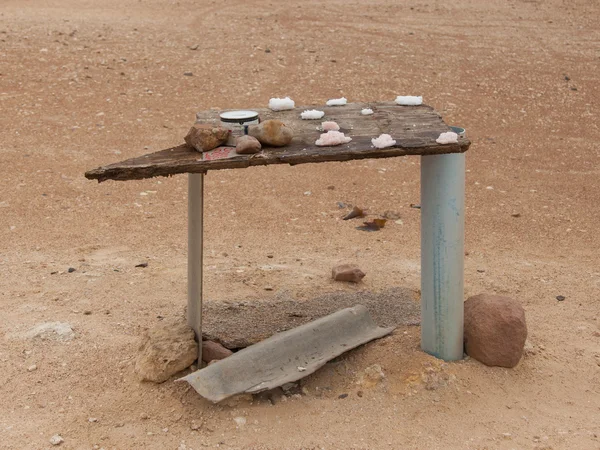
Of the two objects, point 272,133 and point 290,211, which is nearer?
point 272,133

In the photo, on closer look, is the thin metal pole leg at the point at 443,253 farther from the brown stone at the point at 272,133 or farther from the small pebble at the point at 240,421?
the small pebble at the point at 240,421

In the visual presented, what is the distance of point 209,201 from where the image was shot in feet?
19.7

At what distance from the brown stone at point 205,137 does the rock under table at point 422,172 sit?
0.03 m

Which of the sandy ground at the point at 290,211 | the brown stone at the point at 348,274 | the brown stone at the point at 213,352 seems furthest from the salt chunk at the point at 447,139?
the brown stone at the point at 348,274

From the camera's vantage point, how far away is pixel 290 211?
586 cm

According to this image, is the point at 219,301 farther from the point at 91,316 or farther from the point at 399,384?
the point at 399,384

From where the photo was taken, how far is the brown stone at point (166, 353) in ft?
11.3

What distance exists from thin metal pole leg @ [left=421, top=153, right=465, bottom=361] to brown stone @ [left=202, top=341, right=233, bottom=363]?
0.84 m

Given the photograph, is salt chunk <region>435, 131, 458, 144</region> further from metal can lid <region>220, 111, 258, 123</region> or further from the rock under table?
metal can lid <region>220, 111, 258, 123</region>

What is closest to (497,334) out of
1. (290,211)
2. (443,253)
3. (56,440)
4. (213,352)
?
(443,253)

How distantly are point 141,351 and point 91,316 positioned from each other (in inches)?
25.5

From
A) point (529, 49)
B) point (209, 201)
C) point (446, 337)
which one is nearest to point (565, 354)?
point (446, 337)

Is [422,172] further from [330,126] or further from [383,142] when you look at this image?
[330,126]

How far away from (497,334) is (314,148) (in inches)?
43.7
